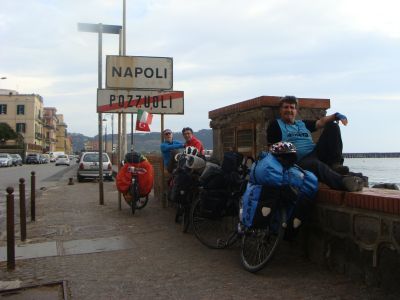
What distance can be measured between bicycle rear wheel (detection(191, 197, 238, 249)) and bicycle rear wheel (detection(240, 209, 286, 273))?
2.50 ft

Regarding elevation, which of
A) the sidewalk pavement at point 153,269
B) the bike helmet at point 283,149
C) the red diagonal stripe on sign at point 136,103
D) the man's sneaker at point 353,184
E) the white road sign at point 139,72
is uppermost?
the white road sign at point 139,72

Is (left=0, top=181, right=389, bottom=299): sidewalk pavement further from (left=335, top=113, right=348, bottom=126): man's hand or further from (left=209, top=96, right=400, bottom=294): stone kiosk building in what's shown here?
(left=335, top=113, right=348, bottom=126): man's hand

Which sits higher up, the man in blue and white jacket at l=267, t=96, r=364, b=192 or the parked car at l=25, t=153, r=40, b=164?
the man in blue and white jacket at l=267, t=96, r=364, b=192

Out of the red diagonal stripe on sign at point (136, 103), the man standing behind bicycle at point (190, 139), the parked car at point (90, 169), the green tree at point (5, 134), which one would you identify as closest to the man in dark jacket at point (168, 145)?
the man standing behind bicycle at point (190, 139)

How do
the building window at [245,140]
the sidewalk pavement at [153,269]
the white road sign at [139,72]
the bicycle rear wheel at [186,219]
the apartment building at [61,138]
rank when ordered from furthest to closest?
the apartment building at [61,138]
the white road sign at [139,72]
the bicycle rear wheel at [186,219]
the building window at [245,140]
the sidewalk pavement at [153,269]

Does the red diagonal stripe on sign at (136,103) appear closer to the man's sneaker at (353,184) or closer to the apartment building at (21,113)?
the man's sneaker at (353,184)

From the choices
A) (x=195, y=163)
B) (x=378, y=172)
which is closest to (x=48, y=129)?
(x=378, y=172)

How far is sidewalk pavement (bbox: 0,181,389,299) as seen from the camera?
4777 millimetres

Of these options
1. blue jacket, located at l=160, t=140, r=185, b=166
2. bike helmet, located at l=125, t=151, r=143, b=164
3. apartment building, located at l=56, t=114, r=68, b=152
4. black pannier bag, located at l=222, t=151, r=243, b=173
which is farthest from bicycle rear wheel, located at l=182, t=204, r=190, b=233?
apartment building, located at l=56, t=114, r=68, b=152

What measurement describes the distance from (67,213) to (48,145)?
13131 cm

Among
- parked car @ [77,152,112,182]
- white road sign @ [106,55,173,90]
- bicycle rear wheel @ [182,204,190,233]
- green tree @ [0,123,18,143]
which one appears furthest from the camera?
green tree @ [0,123,18,143]

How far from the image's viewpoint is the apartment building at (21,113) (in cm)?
10306

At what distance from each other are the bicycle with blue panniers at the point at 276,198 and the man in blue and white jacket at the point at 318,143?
0.24 metres

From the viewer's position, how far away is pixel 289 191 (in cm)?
516
